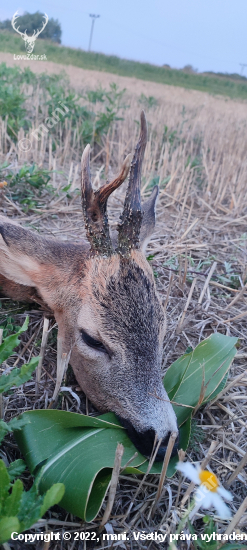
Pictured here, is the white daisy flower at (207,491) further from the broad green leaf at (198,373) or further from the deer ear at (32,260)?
the deer ear at (32,260)

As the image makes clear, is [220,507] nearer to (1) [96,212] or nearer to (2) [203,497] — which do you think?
(2) [203,497]

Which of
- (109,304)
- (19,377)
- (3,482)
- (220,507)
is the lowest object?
(220,507)

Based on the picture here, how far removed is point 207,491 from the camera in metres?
1.93

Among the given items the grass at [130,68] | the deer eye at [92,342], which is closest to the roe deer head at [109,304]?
the deer eye at [92,342]

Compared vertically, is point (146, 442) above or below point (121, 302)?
below

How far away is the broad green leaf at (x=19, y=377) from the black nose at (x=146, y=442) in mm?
613

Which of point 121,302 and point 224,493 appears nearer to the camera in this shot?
point 224,493

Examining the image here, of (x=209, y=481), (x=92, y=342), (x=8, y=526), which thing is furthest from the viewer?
(x=92, y=342)

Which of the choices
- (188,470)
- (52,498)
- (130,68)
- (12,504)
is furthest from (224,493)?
(130,68)

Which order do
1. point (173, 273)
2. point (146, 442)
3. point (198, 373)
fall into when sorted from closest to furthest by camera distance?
point (146, 442) < point (198, 373) < point (173, 273)

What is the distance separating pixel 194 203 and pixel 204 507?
4770 millimetres

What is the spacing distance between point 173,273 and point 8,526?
289 centimetres

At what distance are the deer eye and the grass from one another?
783 centimetres

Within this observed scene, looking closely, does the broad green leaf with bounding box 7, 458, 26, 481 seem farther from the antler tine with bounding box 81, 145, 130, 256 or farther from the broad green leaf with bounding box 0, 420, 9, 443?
the antler tine with bounding box 81, 145, 130, 256
